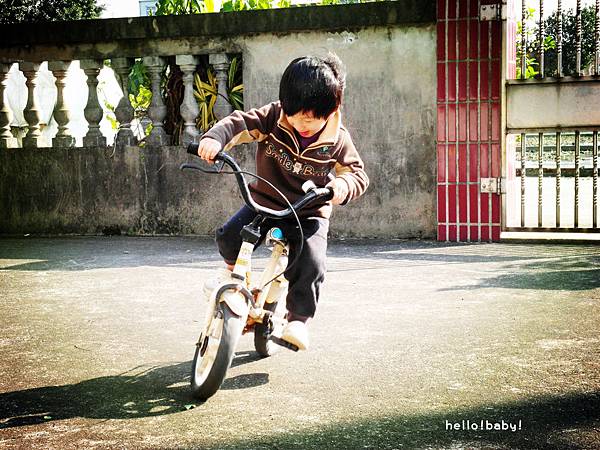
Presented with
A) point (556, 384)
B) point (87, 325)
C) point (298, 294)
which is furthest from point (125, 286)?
point (556, 384)

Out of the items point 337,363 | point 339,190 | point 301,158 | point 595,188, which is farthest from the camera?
point 595,188

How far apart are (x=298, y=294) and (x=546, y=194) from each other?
353 inches

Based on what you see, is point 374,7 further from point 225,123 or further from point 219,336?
point 219,336

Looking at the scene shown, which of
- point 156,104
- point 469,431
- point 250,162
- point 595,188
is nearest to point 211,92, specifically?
point 156,104

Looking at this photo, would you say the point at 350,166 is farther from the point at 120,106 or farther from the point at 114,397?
the point at 120,106

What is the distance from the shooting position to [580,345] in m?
4.07

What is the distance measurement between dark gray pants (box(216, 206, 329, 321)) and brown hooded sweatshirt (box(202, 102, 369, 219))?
0.33ft

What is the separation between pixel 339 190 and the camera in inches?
137

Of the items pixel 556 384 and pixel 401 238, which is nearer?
pixel 556 384

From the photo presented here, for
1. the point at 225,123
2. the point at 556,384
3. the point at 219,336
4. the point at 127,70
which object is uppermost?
the point at 127,70

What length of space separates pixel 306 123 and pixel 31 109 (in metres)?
5.63

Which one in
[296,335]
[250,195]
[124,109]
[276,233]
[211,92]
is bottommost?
[296,335]

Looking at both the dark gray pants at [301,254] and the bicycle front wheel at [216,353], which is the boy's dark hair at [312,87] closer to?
the dark gray pants at [301,254]

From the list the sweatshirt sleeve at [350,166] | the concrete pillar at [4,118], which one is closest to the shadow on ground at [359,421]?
the sweatshirt sleeve at [350,166]
